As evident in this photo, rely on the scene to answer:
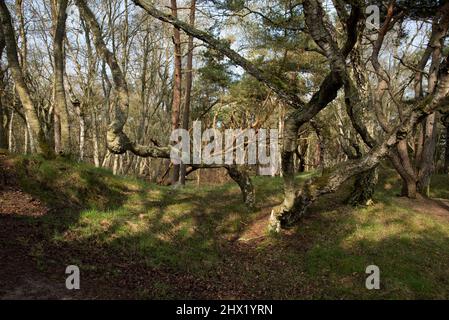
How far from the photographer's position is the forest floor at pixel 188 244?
5449 millimetres

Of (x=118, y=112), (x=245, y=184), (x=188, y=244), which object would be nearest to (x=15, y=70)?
(x=118, y=112)

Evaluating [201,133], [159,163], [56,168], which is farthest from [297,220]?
[159,163]

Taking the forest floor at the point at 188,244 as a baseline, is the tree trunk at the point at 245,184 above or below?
above

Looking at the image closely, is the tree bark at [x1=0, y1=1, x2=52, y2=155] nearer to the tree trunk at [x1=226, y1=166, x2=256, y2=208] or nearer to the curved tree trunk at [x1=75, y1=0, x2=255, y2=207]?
the curved tree trunk at [x1=75, y1=0, x2=255, y2=207]

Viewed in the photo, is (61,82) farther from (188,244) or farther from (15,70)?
(188,244)

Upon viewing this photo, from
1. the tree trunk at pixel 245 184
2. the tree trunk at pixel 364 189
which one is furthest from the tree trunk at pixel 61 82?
the tree trunk at pixel 364 189

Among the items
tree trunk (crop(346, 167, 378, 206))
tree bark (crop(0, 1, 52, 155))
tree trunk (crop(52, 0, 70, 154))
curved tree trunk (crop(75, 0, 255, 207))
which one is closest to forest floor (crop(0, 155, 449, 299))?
tree trunk (crop(346, 167, 378, 206))

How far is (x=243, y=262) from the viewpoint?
22.8 feet

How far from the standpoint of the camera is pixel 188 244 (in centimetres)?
747

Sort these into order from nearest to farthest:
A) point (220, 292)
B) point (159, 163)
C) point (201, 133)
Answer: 1. point (220, 292)
2. point (201, 133)
3. point (159, 163)

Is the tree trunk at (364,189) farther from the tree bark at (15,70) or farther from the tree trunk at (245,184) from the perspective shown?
the tree bark at (15,70)

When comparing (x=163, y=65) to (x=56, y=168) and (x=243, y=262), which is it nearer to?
(x=56, y=168)

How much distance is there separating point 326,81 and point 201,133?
48.4 feet
